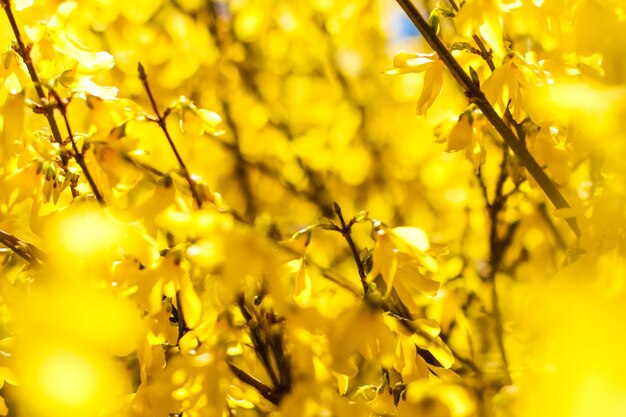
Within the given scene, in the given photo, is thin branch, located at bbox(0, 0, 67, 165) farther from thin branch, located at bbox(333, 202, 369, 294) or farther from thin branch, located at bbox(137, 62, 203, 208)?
thin branch, located at bbox(333, 202, 369, 294)

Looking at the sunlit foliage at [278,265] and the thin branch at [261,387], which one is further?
the thin branch at [261,387]

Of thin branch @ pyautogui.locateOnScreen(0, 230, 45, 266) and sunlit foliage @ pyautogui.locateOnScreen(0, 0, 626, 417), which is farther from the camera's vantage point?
thin branch @ pyautogui.locateOnScreen(0, 230, 45, 266)

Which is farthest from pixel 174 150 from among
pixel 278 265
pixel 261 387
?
pixel 261 387

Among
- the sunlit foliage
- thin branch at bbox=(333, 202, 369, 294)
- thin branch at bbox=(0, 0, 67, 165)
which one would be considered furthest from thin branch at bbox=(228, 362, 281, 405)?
thin branch at bbox=(0, 0, 67, 165)

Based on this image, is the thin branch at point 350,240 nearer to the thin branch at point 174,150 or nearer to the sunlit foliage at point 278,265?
the sunlit foliage at point 278,265

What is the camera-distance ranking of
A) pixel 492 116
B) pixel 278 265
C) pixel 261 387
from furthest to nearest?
pixel 261 387, pixel 492 116, pixel 278 265

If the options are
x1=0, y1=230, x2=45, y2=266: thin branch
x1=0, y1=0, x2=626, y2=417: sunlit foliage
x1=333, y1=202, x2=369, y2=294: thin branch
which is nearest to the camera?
x1=0, y1=0, x2=626, y2=417: sunlit foliage

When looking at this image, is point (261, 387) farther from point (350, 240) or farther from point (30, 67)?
point (30, 67)

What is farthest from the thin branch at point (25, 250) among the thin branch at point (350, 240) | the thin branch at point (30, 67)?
the thin branch at point (350, 240)

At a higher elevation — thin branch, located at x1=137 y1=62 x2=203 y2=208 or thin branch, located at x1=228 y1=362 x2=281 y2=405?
thin branch, located at x1=137 y1=62 x2=203 y2=208

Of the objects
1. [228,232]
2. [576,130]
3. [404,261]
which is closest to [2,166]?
[228,232]

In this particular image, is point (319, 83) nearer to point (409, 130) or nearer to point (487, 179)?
point (409, 130)

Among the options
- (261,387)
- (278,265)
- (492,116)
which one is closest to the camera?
(278,265)
